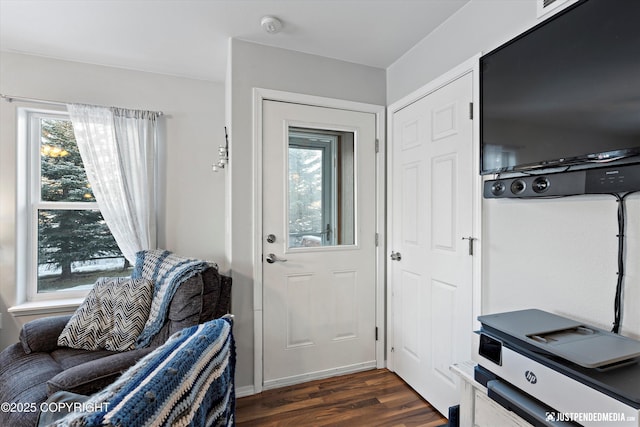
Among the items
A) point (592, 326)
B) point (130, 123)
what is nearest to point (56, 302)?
point (130, 123)

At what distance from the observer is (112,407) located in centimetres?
65

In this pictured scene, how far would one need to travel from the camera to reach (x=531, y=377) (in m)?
0.89

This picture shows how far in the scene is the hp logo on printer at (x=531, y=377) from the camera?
0.88 meters

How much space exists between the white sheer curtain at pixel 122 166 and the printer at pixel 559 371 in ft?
8.16

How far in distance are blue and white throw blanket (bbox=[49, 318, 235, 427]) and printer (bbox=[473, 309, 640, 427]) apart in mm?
894

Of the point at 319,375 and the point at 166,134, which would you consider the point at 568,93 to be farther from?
the point at 166,134

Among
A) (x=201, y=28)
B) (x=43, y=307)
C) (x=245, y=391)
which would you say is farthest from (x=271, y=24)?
(x=43, y=307)

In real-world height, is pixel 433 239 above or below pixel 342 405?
above

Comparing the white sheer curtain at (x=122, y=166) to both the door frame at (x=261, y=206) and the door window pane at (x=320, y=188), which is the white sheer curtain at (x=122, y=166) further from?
the door window pane at (x=320, y=188)

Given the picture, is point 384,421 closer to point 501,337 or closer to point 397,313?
point 397,313

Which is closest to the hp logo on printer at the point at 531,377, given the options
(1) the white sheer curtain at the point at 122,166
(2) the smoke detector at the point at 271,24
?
(2) the smoke detector at the point at 271,24

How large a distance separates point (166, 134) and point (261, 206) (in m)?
1.21
